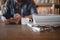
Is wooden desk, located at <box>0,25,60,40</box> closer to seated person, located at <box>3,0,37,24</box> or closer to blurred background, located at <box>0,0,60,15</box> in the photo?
seated person, located at <box>3,0,37,24</box>

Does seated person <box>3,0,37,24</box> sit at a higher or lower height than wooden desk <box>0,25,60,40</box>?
higher

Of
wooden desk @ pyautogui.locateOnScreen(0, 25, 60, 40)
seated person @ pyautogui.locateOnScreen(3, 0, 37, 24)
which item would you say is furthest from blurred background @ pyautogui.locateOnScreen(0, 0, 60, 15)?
wooden desk @ pyautogui.locateOnScreen(0, 25, 60, 40)

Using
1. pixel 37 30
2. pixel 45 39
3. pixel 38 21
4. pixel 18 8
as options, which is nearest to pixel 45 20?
pixel 38 21

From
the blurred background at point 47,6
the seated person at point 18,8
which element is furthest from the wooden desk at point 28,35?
the blurred background at point 47,6

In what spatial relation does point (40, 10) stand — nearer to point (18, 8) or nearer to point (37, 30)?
point (18, 8)

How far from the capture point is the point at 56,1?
3.53 metres

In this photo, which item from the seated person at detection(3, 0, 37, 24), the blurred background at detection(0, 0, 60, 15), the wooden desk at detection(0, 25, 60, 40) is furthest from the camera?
the blurred background at detection(0, 0, 60, 15)

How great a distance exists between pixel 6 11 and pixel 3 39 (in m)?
1.44

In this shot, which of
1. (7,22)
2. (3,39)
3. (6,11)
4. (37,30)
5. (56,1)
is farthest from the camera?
(56,1)

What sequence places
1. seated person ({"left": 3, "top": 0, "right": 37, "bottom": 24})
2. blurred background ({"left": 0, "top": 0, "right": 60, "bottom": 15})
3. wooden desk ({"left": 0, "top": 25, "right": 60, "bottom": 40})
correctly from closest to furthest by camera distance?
wooden desk ({"left": 0, "top": 25, "right": 60, "bottom": 40}) → seated person ({"left": 3, "top": 0, "right": 37, "bottom": 24}) → blurred background ({"left": 0, "top": 0, "right": 60, "bottom": 15})

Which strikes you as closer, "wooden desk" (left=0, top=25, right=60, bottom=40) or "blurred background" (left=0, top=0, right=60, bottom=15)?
"wooden desk" (left=0, top=25, right=60, bottom=40)

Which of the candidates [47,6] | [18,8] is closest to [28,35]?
[18,8]

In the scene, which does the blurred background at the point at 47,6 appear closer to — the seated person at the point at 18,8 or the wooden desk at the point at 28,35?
the seated person at the point at 18,8

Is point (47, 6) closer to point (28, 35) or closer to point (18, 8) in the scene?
point (18, 8)
